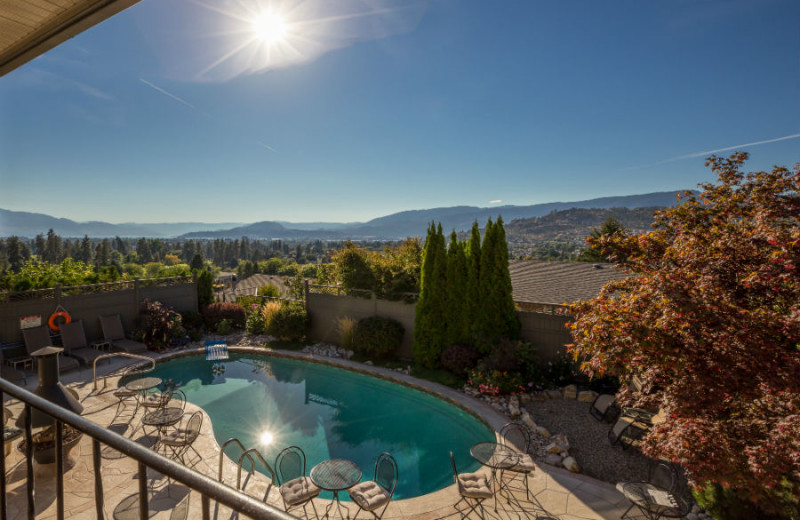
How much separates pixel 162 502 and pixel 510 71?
14.1 meters

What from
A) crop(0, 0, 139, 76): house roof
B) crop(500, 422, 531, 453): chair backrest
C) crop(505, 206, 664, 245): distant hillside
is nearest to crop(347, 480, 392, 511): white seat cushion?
crop(500, 422, 531, 453): chair backrest

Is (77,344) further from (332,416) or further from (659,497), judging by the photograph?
(659,497)

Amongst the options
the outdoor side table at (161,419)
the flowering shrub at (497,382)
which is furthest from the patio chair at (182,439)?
the flowering shrub at (497,382)

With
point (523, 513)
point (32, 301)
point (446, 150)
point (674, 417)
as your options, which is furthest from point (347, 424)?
Answer: point (446, 150)

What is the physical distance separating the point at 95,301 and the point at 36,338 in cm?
173

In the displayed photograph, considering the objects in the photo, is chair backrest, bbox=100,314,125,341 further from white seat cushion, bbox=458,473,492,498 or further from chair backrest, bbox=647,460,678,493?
chair backrest, bbox=647,460,678,493

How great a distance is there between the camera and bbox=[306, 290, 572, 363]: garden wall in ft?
30.2

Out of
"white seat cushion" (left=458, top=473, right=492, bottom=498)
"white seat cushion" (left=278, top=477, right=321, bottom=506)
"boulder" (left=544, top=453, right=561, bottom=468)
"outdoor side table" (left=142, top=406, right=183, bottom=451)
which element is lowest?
"boulder" (left=544, top=453, right=561, bottom=468)

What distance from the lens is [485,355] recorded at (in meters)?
9.53

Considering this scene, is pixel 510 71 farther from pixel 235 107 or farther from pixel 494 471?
pixel 494 471

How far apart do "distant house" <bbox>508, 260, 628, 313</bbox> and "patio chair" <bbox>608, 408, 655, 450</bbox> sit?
546 centimetres

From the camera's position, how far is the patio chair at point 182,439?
573cm

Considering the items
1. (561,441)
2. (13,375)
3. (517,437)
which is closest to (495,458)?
(517,437)

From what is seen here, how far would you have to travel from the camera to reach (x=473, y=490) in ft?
16.1
